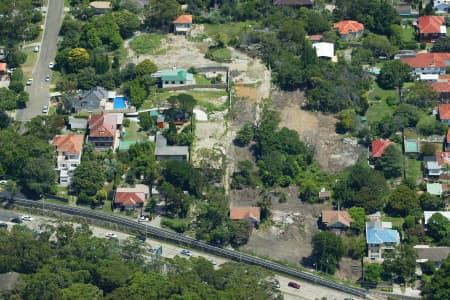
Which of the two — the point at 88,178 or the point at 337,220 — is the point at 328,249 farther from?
the point at 88,178

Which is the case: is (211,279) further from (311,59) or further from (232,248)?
(311,59)

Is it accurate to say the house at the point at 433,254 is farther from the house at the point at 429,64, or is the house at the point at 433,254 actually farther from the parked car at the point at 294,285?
the house at the point at 429,64

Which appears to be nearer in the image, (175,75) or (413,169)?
(413,169)

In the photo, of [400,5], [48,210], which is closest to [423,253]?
[48,210]

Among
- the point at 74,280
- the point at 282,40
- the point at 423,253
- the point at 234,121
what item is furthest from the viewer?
the point at 282,40

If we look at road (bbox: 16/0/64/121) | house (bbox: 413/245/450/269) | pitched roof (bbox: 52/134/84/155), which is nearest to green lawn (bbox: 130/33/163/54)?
road (bbox: 16/0/64/121)

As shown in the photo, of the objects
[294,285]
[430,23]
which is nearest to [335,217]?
[294,285]
